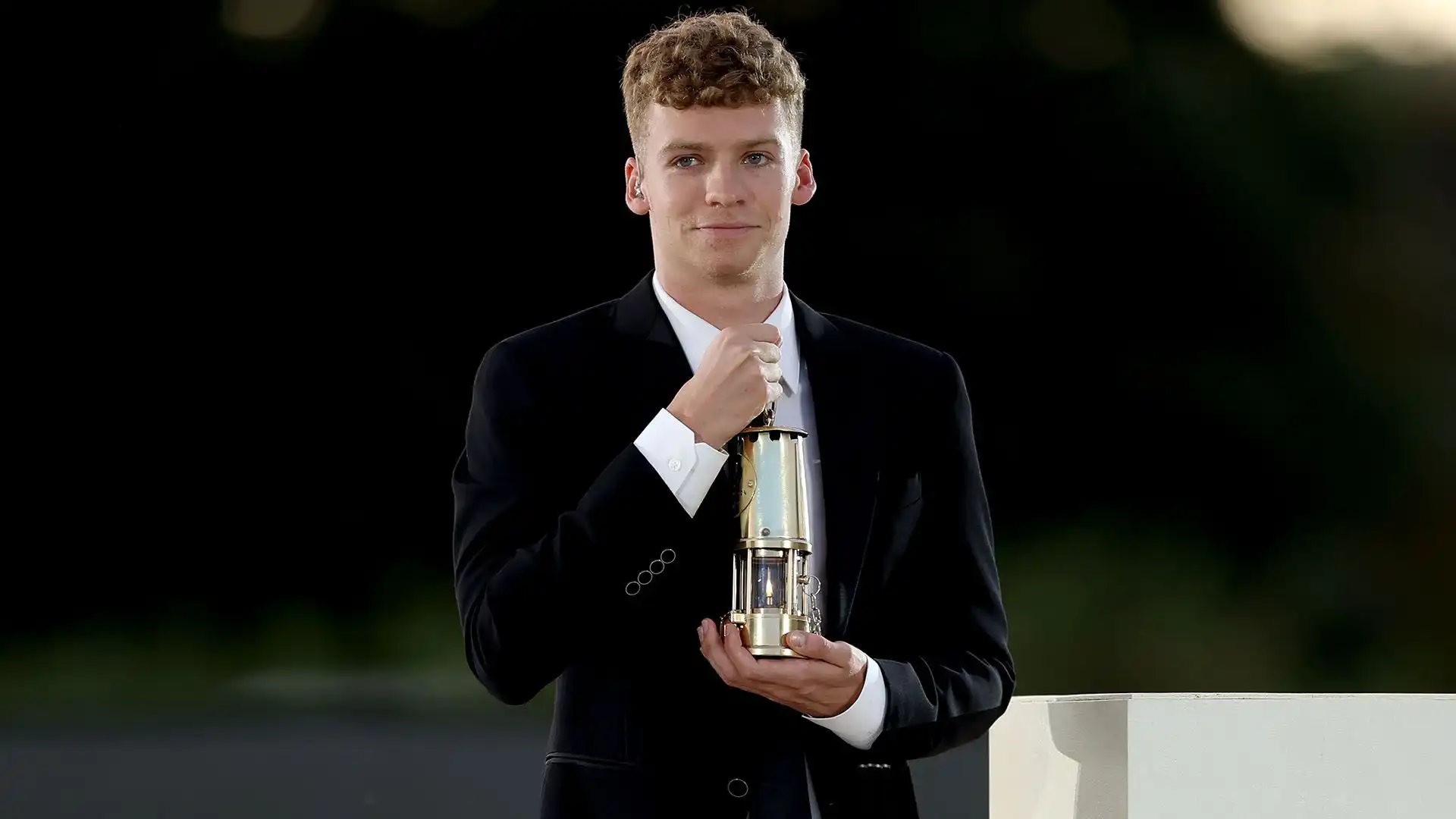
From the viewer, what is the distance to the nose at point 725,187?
175 cm

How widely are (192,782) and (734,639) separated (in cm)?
343

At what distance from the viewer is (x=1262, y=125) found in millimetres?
5852

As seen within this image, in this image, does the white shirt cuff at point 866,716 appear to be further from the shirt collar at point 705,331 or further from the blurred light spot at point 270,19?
the blurred light spot at point 270,19

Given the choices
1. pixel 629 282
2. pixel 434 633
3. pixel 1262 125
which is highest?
pixel 1262 125

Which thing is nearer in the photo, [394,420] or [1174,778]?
[1174,778]

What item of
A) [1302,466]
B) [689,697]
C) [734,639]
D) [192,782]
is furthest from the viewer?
[1302,466]

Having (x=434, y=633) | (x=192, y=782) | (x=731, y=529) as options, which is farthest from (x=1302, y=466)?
(x=731, y=529)

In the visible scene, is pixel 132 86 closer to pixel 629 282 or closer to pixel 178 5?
pixel 178 5

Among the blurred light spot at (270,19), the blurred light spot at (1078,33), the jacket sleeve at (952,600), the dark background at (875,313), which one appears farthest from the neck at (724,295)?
the blurred light spot at (1078,33)

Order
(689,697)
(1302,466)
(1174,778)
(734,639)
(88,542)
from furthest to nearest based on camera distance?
(1302,466) → (88,542) → (1174,778) → (689,697) → (734,639)

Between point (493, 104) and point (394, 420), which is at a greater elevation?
point (493, 104)

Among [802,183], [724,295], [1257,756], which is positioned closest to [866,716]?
[724,295]

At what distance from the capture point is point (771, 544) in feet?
5.30

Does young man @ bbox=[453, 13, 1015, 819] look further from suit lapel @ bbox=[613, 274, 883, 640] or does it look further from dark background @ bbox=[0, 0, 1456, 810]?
dark background @ bbox=[0, 0, 1456, 810]
